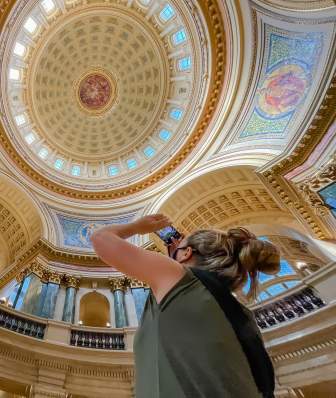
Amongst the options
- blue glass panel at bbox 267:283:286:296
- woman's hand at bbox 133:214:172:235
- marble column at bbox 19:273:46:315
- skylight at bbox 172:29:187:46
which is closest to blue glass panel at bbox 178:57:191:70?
skylight at bbox 172:29:187:46

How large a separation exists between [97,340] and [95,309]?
10.2ft

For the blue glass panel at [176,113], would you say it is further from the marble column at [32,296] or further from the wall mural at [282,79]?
the marble column at [32,296]

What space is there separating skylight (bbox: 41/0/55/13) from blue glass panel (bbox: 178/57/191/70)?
23.8ft

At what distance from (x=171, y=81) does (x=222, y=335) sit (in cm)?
1952

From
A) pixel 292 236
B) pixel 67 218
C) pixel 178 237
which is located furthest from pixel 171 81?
pixel 178 237

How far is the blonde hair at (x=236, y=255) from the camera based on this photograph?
5.79ft

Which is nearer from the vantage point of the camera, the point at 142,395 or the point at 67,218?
the point at 142,395

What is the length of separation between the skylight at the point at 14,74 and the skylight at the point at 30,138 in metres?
3.12

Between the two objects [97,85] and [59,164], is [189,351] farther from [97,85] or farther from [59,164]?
[97,85]

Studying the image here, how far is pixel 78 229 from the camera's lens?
624 inches

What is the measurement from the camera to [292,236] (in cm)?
1323

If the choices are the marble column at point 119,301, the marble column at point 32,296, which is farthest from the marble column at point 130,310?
the marble column at point 32,296

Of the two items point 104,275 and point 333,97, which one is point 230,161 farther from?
point 104,275

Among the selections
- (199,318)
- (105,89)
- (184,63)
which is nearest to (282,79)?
(184,63)
